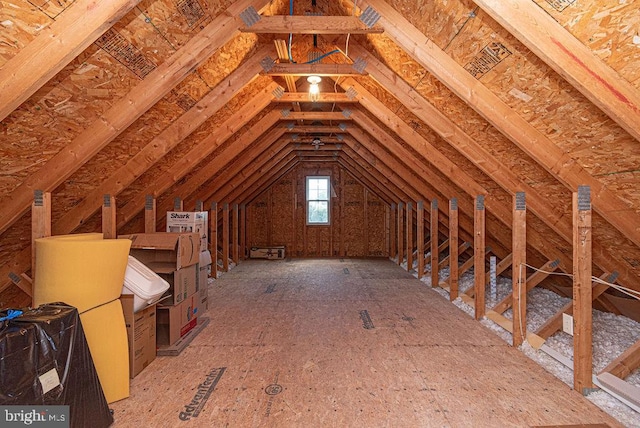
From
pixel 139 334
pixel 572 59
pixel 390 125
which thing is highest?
pixel 390 125

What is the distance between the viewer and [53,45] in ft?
5.84

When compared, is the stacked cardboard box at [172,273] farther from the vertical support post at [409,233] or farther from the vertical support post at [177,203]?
the vertical support post at [409,233]

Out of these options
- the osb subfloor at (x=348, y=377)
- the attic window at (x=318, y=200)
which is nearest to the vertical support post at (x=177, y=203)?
the osb subfloor at (x=348, y=377)

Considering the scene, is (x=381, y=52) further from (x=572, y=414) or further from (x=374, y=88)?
(x=572, y=414)

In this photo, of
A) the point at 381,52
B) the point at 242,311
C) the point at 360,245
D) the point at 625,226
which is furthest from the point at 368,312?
the point at 360,245

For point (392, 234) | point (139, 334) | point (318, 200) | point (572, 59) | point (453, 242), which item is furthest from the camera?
point (318, 200)

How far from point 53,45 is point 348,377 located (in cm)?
273

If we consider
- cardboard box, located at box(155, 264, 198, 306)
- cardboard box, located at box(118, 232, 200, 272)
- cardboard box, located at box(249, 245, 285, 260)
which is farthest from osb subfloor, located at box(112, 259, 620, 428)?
cardboard box, located at box(249, 245, 285, 260)

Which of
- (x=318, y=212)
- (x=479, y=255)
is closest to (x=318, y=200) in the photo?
(x=318, y=212)

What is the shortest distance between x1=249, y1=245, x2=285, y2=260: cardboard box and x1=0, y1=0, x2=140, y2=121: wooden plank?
746cm

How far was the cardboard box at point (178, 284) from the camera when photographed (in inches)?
123

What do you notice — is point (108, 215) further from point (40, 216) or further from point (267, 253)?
point (267, 253)

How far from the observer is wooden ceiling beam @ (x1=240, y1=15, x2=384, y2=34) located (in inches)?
106

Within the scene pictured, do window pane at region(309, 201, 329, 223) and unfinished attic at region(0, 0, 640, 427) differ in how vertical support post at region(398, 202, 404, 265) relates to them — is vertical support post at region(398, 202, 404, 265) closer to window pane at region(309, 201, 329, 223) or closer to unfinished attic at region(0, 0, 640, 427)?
window pane at region(309, 201, 329, 223)
